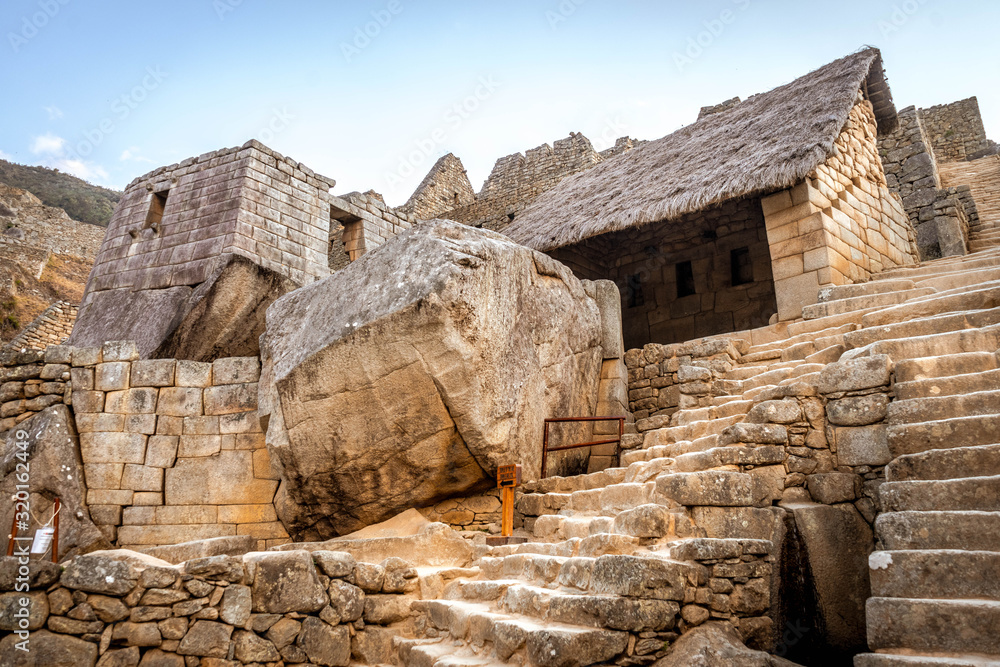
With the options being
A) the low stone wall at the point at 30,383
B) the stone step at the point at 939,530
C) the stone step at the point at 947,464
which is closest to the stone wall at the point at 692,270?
the stone step at the point at 947,464

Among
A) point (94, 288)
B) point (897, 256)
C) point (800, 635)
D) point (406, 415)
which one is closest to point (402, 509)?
point (406, 415)

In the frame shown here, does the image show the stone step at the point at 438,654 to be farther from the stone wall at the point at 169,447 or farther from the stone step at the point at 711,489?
the stone wall at the point at 169,447

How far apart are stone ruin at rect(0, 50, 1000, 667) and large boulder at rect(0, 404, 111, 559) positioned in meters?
0.03

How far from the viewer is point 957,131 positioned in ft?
65.4

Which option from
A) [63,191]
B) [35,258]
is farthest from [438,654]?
[63,191]

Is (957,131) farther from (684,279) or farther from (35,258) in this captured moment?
(35,258)

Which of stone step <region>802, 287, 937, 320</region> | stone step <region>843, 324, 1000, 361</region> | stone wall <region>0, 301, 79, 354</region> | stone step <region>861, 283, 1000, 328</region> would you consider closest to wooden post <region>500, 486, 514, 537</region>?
stone step <region>843, 324, 1000, 361</region>

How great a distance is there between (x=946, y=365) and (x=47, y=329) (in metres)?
19.4

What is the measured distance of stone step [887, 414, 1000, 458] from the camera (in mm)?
3811

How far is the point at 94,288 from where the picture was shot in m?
10.2

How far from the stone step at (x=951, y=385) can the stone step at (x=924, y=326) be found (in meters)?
0.85

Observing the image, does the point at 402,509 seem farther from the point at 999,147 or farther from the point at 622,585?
the point at 999,147

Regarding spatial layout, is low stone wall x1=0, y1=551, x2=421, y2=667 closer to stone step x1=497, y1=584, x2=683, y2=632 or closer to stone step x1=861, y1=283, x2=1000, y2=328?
stone step x1=497, y1=584, x2=683, y2=632

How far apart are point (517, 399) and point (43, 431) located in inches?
200
